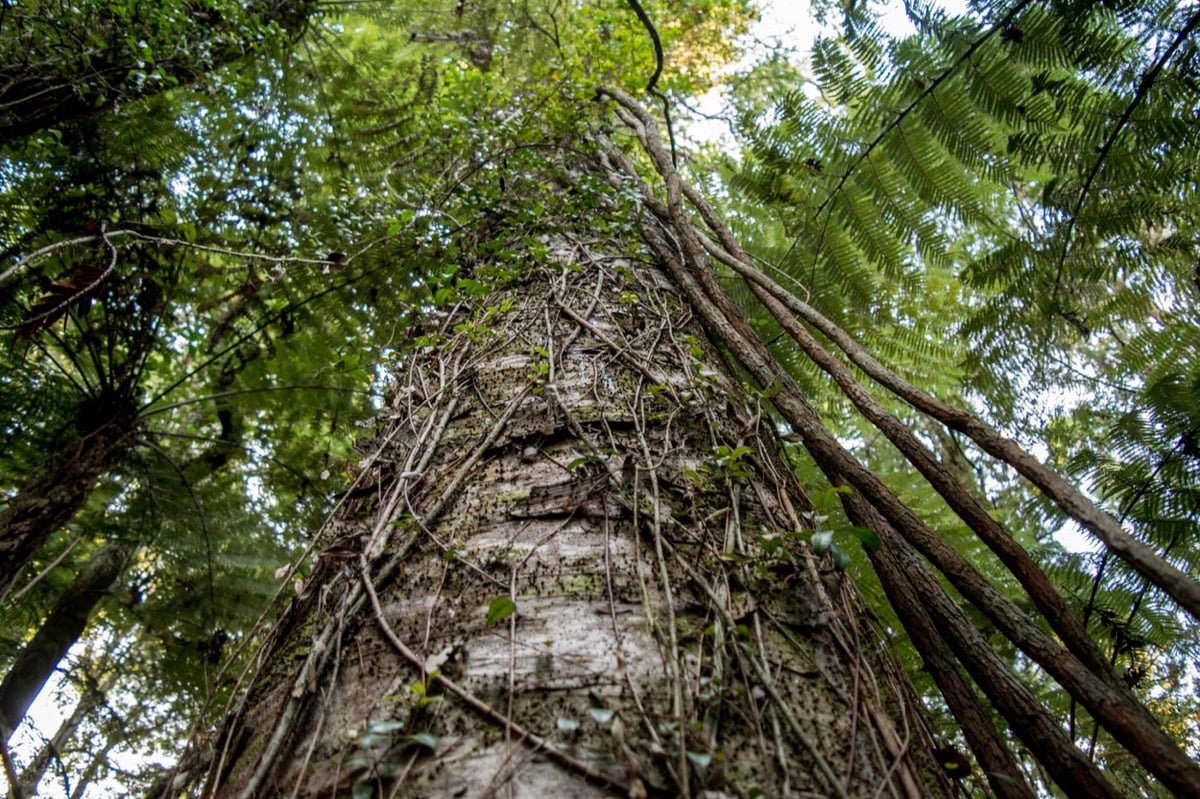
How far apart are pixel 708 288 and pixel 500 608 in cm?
193

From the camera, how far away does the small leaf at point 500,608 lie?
1.19m

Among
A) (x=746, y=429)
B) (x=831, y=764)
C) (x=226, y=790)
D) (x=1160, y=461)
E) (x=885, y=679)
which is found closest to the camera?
(x=831, y=764)

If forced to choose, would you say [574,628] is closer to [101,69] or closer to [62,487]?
[62,487]

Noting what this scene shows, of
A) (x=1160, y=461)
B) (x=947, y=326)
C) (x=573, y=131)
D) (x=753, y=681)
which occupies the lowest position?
(x=753, y=681)

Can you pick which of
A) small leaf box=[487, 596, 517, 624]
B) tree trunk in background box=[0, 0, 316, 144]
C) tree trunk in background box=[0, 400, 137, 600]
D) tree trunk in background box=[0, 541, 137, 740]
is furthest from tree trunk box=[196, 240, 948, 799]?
tree trunk in background box=[0, 541, 137, 740]

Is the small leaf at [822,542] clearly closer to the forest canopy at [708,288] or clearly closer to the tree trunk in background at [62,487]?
the forest canopy at [708,288]

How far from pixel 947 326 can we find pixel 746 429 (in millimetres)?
2616

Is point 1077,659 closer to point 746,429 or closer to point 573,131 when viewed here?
point 746,429

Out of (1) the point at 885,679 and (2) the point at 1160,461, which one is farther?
(2) the point at 1160,461

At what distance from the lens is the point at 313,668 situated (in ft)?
4.06

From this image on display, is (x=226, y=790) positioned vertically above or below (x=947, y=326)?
below

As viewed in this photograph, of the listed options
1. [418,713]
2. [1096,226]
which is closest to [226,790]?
[418,713]

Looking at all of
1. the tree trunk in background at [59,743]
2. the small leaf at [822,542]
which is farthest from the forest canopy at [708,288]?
the tree trunk in background at [59,743]

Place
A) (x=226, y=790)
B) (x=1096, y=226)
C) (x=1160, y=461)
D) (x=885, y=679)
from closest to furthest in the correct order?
(x=226, y=790) < (x=885, y=679) < (x=1160, y=461) < (x=1096, y=226)
